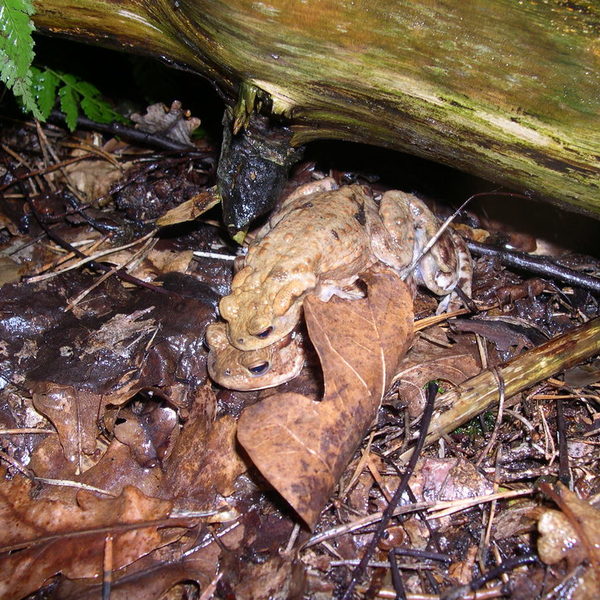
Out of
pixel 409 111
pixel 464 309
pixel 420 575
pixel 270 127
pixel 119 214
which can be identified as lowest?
pixel 420 575

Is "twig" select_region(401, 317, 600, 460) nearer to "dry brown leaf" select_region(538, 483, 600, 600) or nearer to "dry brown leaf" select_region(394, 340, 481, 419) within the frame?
"dry brown leaf" select_region(394, 340, 481, 419)

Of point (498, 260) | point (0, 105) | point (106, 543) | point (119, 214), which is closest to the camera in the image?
point (106, 543)

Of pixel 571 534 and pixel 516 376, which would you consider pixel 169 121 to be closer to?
pixel 516 376

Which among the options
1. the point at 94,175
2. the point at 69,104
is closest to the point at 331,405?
the point at 94,175

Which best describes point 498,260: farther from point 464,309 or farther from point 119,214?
point 119,214

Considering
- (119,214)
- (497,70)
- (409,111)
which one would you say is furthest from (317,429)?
(119,214)

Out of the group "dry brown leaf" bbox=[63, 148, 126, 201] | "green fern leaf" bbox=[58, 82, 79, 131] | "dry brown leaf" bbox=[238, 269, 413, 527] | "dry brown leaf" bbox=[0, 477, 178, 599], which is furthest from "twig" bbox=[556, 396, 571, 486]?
"green fern leaf" bbox=[58, 82, 79, 131]
